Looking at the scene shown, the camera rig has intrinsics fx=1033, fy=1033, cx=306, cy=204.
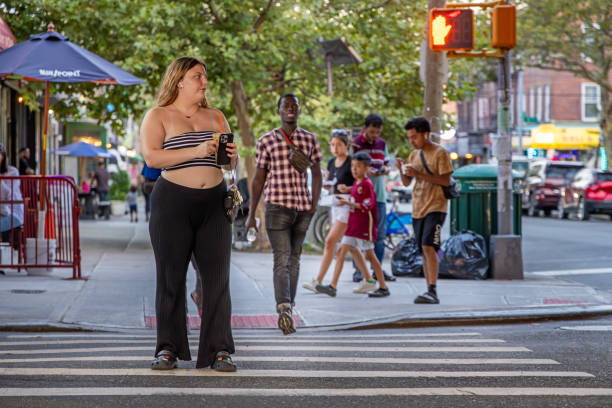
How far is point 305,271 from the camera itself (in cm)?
1378

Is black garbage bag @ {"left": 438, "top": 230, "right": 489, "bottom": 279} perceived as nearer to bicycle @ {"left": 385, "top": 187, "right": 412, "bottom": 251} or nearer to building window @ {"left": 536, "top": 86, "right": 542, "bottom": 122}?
bicycle @ {"left": 385, "top": 187, "right": 412, "bottom": 251}

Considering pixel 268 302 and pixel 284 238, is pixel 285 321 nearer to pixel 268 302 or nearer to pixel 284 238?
pixel 284 238

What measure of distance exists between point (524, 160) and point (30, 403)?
36.4 m

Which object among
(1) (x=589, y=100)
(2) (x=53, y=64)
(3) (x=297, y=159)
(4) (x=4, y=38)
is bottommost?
(3) (x=297, y=159)

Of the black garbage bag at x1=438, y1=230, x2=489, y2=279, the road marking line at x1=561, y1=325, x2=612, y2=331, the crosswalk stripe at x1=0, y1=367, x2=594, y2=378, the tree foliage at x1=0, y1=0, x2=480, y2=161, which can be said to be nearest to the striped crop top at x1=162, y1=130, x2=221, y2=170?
the crosswalk stripe at x1=0, y1=367, x2=594, y2=378

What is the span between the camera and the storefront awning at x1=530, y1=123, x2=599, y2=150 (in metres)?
57.4

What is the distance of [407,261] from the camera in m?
13.0

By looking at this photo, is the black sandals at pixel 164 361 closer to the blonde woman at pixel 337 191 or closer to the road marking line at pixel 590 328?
the road marking line at pixel 590 328

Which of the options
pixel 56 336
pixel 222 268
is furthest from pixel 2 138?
pixel 222 268

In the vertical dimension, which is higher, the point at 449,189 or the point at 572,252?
the point at 449,189

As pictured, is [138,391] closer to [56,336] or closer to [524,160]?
[56,336]

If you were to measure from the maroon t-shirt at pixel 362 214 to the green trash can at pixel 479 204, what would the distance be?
2588mm

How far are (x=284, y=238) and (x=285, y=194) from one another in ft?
1.16

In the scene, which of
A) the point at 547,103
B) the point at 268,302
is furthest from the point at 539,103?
the point at 268,302
